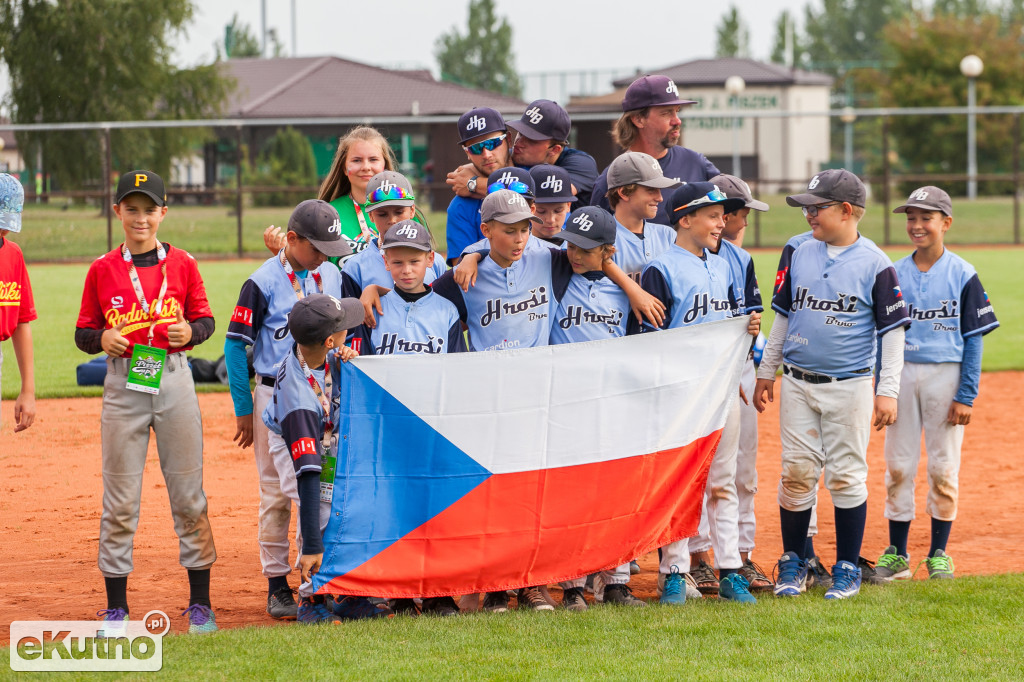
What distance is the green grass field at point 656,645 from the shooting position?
13.8ft

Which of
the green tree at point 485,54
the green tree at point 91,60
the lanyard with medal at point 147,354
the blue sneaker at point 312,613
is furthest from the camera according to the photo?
the green tree at point 485,54

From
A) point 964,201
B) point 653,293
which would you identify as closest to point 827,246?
point 653,293

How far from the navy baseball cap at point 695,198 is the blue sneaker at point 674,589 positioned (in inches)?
67.7

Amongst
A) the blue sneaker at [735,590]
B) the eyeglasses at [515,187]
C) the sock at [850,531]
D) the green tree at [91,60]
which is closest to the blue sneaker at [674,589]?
the blue sneaker at [735,590]

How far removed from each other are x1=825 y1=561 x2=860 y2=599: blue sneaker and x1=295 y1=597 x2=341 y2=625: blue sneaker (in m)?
2.34

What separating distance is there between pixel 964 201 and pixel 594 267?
2902 cm

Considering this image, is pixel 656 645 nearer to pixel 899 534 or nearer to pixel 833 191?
pixel 899 534

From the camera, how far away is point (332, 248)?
16.3ft

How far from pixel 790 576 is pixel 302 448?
97.1 inches

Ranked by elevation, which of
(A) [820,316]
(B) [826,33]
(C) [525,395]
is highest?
(B) [826,33]

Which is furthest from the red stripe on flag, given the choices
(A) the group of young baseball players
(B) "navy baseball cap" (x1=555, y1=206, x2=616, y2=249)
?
(B) "navy baseball cap" (x1=555, y1=206, x2=616, y2=249)

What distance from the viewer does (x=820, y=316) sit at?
209 inches

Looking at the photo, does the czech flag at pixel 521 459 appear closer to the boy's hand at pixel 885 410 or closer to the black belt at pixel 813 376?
the black belt at pixel 813 376

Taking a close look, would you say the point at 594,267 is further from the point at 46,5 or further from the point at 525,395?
the point at 46,5
